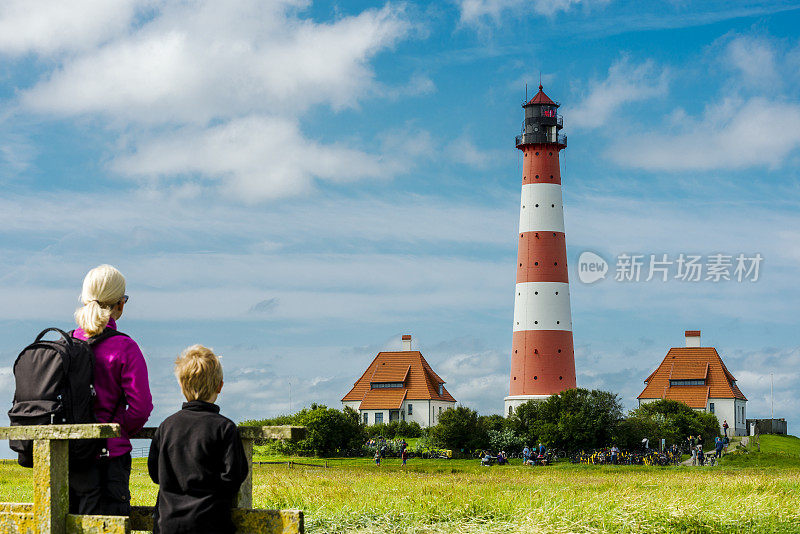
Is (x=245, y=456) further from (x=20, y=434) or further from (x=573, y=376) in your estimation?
(x=573, y=376)

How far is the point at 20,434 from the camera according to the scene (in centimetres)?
554

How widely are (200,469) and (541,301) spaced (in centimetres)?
5187

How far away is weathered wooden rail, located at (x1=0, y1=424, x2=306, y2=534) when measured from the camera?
16.8 ft

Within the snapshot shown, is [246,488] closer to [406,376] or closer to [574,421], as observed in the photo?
[574,421]

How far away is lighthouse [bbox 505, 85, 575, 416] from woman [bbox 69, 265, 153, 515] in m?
51.2

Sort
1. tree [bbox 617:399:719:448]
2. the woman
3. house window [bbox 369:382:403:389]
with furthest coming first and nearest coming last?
house window [bbox 369:382:403:389] < tree [bbox 617:399:719:448] < the woman

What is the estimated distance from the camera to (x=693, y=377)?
241 feet

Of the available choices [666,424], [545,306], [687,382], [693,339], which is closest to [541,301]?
[545,306]

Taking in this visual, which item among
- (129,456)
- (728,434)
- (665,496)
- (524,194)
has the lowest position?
(728,434)

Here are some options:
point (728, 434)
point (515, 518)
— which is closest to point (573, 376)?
point (728, 434)

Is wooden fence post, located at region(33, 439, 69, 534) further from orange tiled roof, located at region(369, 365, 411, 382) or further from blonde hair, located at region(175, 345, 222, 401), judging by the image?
orange tiled roof, located at region(369, 365, 411, 382)

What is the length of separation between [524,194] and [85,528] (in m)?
54.0

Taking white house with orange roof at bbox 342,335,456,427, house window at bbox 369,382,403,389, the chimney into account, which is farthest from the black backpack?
the chimney

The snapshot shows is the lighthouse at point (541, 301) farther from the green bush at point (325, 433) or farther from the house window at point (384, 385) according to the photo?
the house window at point (384, 385)
